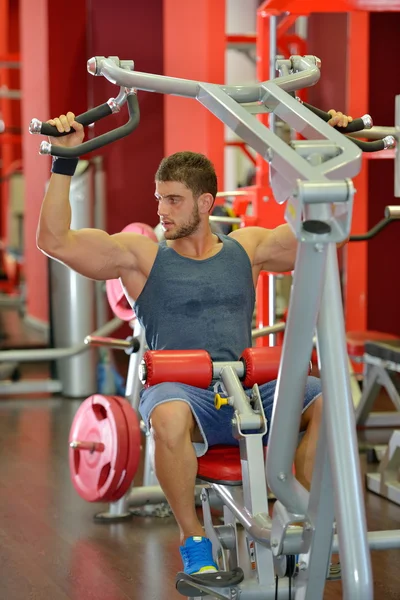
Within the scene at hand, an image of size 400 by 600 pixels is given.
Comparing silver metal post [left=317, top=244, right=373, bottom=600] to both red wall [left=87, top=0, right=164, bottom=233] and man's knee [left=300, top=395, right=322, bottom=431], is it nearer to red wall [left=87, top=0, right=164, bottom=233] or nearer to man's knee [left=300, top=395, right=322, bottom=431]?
man's knee [left=300, top=395, right=322, bottom=431]

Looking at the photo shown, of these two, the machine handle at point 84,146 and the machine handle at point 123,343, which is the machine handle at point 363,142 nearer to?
Result: the machine handle at point 84,146

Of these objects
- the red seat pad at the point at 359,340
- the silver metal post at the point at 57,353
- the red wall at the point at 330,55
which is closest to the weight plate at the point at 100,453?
the red seat pad at the point at 359,340

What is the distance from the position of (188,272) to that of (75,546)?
994 millimetres

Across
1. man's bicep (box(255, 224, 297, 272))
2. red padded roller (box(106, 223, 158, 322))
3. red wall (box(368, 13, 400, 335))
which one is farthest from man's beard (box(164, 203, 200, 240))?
red wall (box(368, 13, 400, 335))

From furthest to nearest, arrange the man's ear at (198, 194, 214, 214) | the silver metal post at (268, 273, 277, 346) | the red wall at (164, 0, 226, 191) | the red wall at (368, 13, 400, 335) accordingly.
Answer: the red wall at (368, 13, 400, 335) → the red wall at (164, 0, 226, 191) → the silver metal post at (268, 273, 277, 346) → the man's ear at (198, 194, 214, 214)

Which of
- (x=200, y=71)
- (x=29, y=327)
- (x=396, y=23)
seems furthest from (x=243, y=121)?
(x=29, y=327)

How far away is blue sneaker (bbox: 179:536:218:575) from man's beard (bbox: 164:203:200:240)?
76 cm

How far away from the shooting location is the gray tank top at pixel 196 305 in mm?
2438

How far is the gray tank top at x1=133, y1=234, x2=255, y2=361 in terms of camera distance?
8.00ft

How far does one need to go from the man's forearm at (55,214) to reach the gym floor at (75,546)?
3.03 feet

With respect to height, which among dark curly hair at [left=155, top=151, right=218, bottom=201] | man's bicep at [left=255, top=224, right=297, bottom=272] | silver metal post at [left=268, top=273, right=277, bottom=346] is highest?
dark curly hair at [left=155, top=151, right=218, bottom=201]

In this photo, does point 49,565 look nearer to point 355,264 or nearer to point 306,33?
point 355,264

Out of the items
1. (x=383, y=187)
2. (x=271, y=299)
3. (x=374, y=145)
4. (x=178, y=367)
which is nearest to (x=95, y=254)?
(x=178, y=367)

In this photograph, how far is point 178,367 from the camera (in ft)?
7.20
